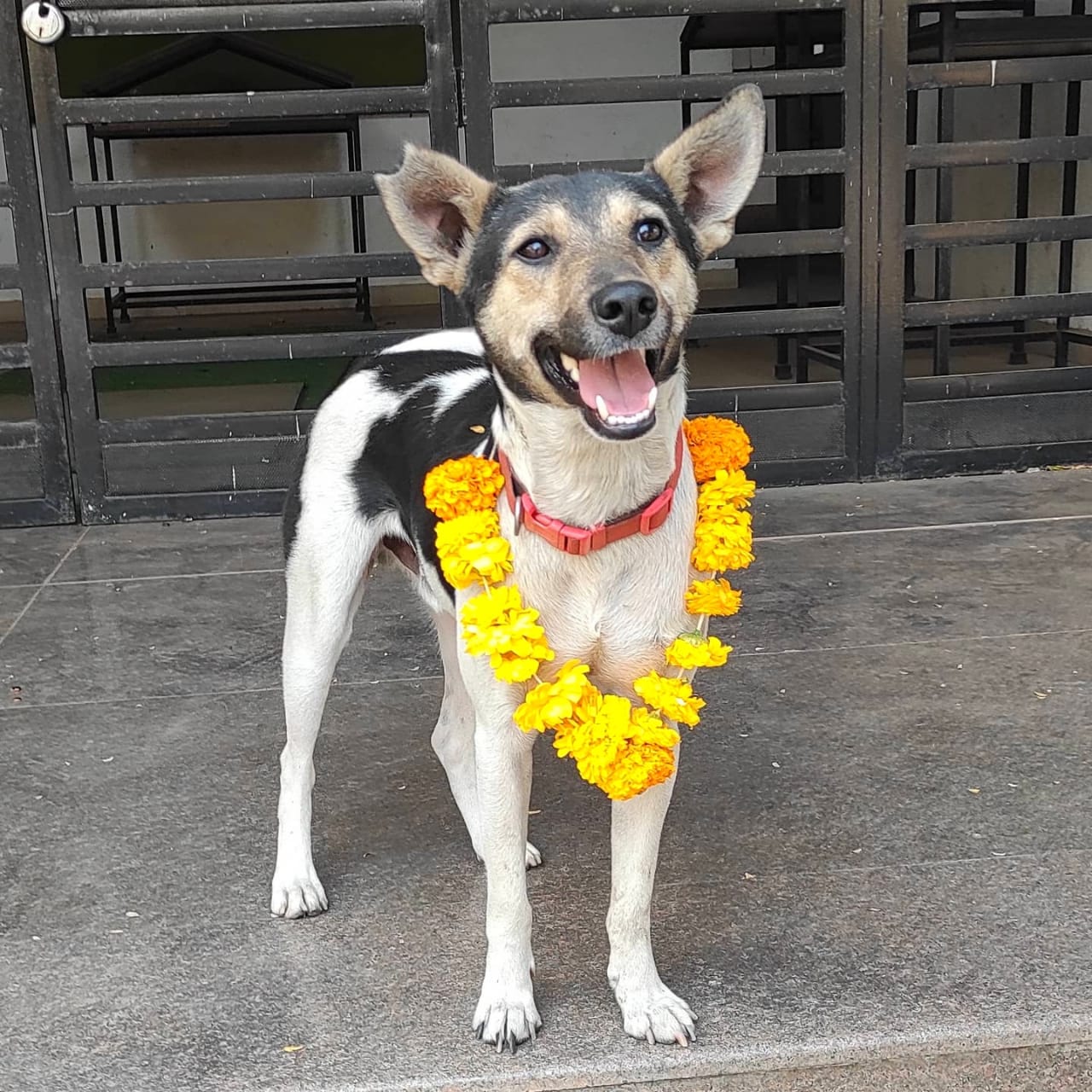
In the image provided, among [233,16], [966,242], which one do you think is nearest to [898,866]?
[966,242]

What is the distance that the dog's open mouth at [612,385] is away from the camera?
2.31 meters

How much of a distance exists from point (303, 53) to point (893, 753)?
1033 centimetres

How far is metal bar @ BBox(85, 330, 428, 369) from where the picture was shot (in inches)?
243

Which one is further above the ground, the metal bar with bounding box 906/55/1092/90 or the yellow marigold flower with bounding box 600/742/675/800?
the metal bar with bounding box 906/55/1092/90

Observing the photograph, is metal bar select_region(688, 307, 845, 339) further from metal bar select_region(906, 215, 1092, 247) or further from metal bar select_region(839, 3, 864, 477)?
metal bar select_region(906, 215, 1092, 247)

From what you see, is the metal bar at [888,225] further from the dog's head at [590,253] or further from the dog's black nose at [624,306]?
the dog's black nose at [624,306]

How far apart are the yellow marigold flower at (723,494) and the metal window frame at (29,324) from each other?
431cm

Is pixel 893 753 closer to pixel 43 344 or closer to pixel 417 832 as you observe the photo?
pixel 417 832

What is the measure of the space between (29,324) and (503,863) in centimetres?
449

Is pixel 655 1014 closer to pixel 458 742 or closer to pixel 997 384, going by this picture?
Result: pixel 458 742

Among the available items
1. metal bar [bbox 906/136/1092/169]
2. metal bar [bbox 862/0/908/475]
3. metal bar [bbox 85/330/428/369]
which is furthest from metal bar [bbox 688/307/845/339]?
metal bar [bbox 85/330/428/369]

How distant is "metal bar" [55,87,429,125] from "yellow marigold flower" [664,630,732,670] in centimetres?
403

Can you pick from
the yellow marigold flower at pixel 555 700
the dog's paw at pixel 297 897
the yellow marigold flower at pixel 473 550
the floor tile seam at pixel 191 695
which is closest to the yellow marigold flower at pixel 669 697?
the yellow marigold flower at pixel 555 700

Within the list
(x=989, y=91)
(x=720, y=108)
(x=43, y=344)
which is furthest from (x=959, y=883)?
(x=989, y=91)
